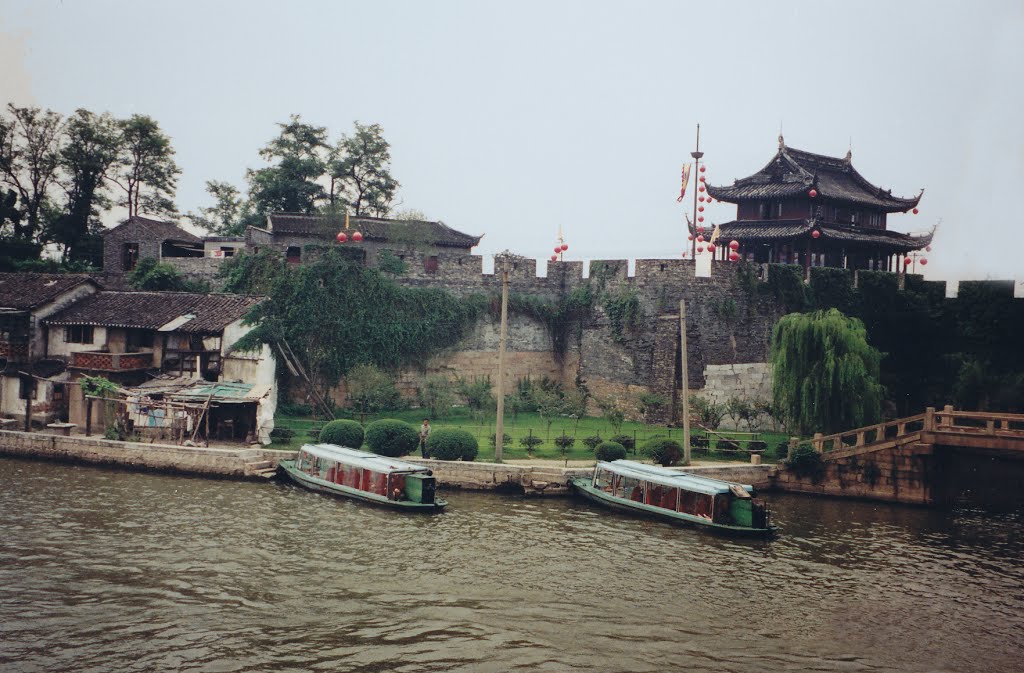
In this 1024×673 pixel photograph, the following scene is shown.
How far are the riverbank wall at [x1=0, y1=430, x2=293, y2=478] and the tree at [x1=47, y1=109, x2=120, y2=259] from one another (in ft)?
55.0

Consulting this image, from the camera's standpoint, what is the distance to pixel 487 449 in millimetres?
23328

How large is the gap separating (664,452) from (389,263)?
13186 mm

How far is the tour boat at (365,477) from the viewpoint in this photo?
19094mm

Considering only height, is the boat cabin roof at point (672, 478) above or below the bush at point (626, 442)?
below

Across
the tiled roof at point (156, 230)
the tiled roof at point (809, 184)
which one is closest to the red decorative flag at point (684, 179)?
the tiled roof at point (809, 184)

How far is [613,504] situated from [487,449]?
184 inches

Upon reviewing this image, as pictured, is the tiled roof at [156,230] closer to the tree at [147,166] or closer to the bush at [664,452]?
the tree at [147,166]

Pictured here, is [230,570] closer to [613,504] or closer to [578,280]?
[613,504]

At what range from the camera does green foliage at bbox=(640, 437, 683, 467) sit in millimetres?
22328

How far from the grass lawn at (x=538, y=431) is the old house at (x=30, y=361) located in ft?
22.0

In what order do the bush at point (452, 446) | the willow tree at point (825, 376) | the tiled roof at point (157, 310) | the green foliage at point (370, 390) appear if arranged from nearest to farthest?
1. the bush at point (452, 446)
2. the willow tree at point (825, 376)
3. the tiled roof at point (157, 310)
4. the green foliage at point (370, 390)

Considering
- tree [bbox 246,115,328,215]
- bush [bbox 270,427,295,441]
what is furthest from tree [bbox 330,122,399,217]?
bush [bbox 270,427,295,441]

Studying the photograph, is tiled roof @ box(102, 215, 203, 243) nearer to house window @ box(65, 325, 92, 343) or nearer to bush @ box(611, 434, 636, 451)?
house window @ box(65, 325, 92, 343)

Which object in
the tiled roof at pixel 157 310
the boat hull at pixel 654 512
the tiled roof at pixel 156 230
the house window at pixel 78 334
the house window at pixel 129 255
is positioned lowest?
the boat hull at pixel 654 512
